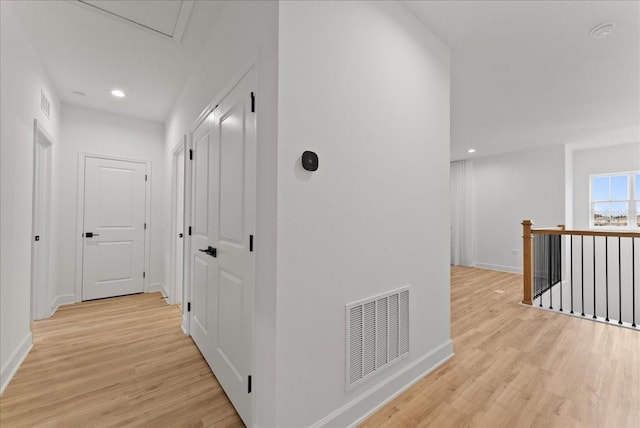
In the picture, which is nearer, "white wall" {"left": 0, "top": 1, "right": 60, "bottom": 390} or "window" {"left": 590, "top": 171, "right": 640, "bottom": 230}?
"white wall" {"left": 0, "top": 1, "right": 60, "bottom": 390}

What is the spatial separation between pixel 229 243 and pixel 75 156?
3.60 metres

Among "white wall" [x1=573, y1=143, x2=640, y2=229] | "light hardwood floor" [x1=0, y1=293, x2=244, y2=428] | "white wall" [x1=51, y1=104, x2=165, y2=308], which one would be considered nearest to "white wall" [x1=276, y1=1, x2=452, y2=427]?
"light hardwood floor" [x1=0, y1=293, x2=244, y2=428]

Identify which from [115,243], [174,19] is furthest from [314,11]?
[115,243]

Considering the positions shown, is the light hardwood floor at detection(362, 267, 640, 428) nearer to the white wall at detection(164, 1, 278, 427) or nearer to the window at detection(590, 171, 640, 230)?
the white wall at detection(164, 1, 278, 427)

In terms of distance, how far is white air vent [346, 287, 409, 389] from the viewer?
5.31 feet

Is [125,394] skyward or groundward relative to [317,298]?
groundward

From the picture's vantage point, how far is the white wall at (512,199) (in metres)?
5.68

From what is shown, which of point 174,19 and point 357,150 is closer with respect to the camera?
point 357,150

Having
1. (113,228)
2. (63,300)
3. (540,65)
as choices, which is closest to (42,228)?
(113,228)

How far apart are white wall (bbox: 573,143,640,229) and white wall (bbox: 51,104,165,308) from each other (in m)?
8.36

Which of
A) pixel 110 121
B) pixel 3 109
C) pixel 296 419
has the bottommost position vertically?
pixel 296 419

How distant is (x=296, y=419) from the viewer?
1367 millimetres

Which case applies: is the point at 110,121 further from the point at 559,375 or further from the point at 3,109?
the point at 559,375

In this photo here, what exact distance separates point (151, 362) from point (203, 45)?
2.81 metres
